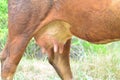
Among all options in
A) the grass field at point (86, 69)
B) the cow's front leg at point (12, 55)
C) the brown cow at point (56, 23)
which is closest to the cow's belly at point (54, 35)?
the brown cow at point (56, 23)

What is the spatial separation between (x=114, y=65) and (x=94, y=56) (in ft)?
1.56

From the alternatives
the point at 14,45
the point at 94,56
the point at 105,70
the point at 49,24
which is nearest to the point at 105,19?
the point at 49,24

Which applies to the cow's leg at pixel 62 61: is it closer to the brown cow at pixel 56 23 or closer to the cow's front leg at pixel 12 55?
the brown cow at pixel 56 23

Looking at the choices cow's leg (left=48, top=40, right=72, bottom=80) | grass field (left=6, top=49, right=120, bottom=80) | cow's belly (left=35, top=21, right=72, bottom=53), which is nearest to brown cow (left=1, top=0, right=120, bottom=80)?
cow's belly (left=35, top=21, right=72, bottom=53)

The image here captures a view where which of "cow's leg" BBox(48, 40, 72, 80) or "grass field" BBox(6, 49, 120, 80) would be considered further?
"grass field" BBox(6, 49, 120, 80)

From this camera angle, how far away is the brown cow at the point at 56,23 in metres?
4.01

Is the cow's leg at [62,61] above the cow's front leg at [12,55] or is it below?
below

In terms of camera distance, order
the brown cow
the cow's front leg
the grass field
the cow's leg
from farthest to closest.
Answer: the grass field < the cow's leg < the cow's front leg < the brown cow

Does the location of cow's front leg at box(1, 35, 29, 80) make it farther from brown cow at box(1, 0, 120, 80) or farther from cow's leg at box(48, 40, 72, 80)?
cow's leg at box(48, 40, 72, 80)

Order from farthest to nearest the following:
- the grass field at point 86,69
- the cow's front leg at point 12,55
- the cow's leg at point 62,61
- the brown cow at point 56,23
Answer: the grass field at point 86,69 → the cow's leg at point 62,61 → the cow's front leg at point 12,55 → the brown cow at point 56,23

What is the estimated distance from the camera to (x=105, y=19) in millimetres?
4004

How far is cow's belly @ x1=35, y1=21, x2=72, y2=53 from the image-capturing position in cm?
435

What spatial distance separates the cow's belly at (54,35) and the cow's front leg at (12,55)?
0.21 m

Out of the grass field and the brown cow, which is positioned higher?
the brown cow
